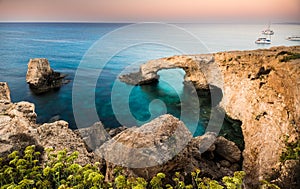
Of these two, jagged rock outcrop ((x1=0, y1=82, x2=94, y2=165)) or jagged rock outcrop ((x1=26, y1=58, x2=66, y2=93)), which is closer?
jagged rock outcrop ((x1=0, y1=82, x2=94, y2=165))

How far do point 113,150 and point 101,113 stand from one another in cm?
1478

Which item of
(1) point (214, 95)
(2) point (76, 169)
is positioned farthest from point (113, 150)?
(1) point (214, 95)

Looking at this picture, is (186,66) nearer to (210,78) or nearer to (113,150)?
(210,78)

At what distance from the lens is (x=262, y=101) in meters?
16.0

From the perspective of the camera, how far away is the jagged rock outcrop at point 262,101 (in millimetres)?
12648

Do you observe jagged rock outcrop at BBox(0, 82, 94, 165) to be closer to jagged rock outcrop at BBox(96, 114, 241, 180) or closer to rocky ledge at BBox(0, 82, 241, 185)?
rocky ledge at BBox(0, 82, 241, 185)

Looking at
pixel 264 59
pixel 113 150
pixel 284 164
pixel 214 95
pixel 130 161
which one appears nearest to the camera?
pixel 130 161

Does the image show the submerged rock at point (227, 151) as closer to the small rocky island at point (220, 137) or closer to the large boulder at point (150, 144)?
the small rocky island at point (220, 137)

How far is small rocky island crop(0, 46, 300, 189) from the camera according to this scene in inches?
315

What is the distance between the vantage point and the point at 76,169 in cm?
603

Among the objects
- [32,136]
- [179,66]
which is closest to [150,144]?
[32,136]

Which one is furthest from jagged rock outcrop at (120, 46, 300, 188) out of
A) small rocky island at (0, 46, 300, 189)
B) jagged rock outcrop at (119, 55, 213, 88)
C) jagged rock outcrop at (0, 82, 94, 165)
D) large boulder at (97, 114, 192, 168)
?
jagged rock outcrop at (0, 82, 94, 165)

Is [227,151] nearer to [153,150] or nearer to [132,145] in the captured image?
[153,150]

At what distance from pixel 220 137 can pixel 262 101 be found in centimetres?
467
